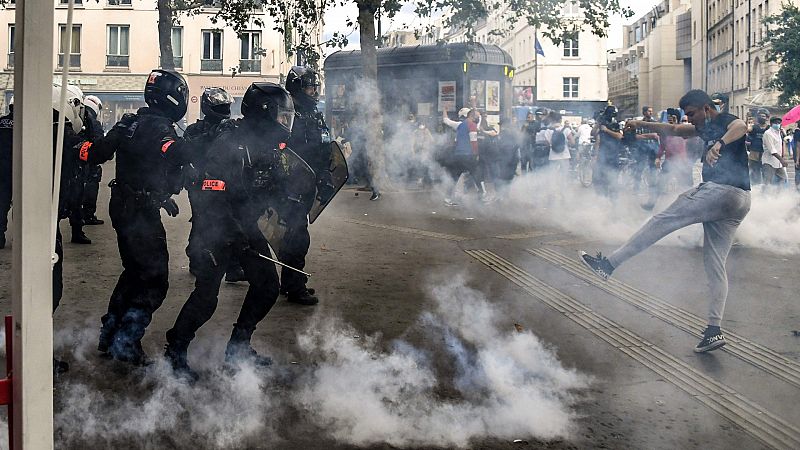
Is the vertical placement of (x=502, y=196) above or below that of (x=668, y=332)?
above

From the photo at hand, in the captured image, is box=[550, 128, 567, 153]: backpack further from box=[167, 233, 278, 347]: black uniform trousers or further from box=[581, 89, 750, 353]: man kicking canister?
box=[167, 233, 278, 347]: black uniform trousers

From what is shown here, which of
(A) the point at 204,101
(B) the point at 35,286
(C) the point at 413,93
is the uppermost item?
(C) the point at 413,93

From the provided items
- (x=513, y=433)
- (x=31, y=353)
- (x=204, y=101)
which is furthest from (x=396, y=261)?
(x=31, y=353)

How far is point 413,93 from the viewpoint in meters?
17.7

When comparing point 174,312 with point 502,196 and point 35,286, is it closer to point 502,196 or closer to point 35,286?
point 35,286

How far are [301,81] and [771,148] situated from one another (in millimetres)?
11019

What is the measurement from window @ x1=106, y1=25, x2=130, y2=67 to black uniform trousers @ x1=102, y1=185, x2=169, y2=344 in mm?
32119

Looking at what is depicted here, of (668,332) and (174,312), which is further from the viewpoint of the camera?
(174,312)

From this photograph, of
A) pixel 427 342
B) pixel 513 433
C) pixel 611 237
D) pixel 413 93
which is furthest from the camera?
pixel 413 93

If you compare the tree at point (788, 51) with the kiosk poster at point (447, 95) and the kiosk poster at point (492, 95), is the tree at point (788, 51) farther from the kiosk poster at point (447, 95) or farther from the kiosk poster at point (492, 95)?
the kiosk poster at point (447, 95)

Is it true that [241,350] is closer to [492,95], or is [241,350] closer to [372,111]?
[372,111]

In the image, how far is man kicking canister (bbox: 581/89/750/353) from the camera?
5.29 metres

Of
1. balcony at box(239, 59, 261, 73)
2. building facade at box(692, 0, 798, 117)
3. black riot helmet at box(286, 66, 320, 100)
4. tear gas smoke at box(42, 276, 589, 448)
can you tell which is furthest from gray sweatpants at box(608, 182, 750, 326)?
balcony at box(239, 59, 261, 73)

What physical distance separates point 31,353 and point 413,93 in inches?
632
